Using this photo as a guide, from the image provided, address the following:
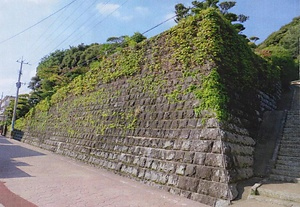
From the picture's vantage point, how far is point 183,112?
629cm

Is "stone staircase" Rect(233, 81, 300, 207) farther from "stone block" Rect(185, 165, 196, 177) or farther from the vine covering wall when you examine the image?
"stone block" Rect(185, 165, 196, 177)

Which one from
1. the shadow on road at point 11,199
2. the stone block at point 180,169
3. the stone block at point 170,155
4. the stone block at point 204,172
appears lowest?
the shadow on road at point 11,199

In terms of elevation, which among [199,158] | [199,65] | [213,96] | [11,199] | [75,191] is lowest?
[11,199]

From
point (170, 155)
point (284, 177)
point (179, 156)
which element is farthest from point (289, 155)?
point (170, 155)

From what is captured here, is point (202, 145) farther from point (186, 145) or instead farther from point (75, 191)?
point (75, 191)

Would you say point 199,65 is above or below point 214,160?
above

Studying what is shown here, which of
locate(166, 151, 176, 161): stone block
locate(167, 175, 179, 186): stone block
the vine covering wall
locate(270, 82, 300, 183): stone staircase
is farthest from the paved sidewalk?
locate(270, 82, 300, 183): stone staircase

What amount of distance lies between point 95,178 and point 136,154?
1.35 meters

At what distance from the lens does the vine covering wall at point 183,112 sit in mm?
5137

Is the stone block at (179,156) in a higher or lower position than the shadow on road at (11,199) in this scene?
higher

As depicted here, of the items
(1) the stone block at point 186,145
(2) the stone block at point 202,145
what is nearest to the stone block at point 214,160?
(2) the stone block at point 202,145

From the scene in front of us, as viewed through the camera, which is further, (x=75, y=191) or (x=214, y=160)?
(x=75, y=191)

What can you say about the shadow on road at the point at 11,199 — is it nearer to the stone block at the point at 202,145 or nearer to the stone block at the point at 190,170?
the stone block at the point at 190,170

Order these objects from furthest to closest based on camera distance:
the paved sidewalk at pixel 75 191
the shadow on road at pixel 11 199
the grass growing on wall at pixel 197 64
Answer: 1. the grass growing on wall at pixel 197 64
2. the paved sidewalk at pixel 75 191
3. the shadow on road at pixel 11 199
